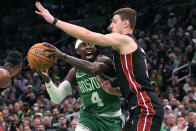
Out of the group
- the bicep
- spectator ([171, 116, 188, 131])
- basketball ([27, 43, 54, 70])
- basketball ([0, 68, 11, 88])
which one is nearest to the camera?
basketball ([0, 68, 11, 88])

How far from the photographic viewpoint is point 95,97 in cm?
626

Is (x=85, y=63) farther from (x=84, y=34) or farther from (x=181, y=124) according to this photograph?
(x=181, y=124)

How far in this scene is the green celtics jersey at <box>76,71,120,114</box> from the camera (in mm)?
6258

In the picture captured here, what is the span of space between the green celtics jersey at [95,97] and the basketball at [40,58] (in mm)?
815

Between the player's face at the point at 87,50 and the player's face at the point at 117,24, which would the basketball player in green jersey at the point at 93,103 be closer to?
the player's face at the point at 87,50

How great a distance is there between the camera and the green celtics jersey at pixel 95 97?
6.26 meters

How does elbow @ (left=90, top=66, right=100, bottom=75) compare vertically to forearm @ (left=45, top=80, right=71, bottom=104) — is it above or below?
above

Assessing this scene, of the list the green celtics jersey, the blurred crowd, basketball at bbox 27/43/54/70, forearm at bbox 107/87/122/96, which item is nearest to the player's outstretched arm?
basketball at bbox 27/43/54/70

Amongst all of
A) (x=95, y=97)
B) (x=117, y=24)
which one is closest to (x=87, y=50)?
(x=95, y=97)

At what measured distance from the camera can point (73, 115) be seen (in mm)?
12477

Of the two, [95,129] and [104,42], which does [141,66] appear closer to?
[104,42]

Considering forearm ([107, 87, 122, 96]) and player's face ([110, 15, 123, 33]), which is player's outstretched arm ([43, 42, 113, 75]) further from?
player's face ([110, 15, 123, 33])

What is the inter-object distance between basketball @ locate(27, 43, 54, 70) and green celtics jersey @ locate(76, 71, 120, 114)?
0.82 metres

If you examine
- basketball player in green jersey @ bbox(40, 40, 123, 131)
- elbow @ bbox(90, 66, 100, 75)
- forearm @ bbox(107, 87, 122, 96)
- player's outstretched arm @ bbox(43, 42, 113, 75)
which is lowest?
basketball player in green jersey @ bbox(40, 40, 123, 131)
